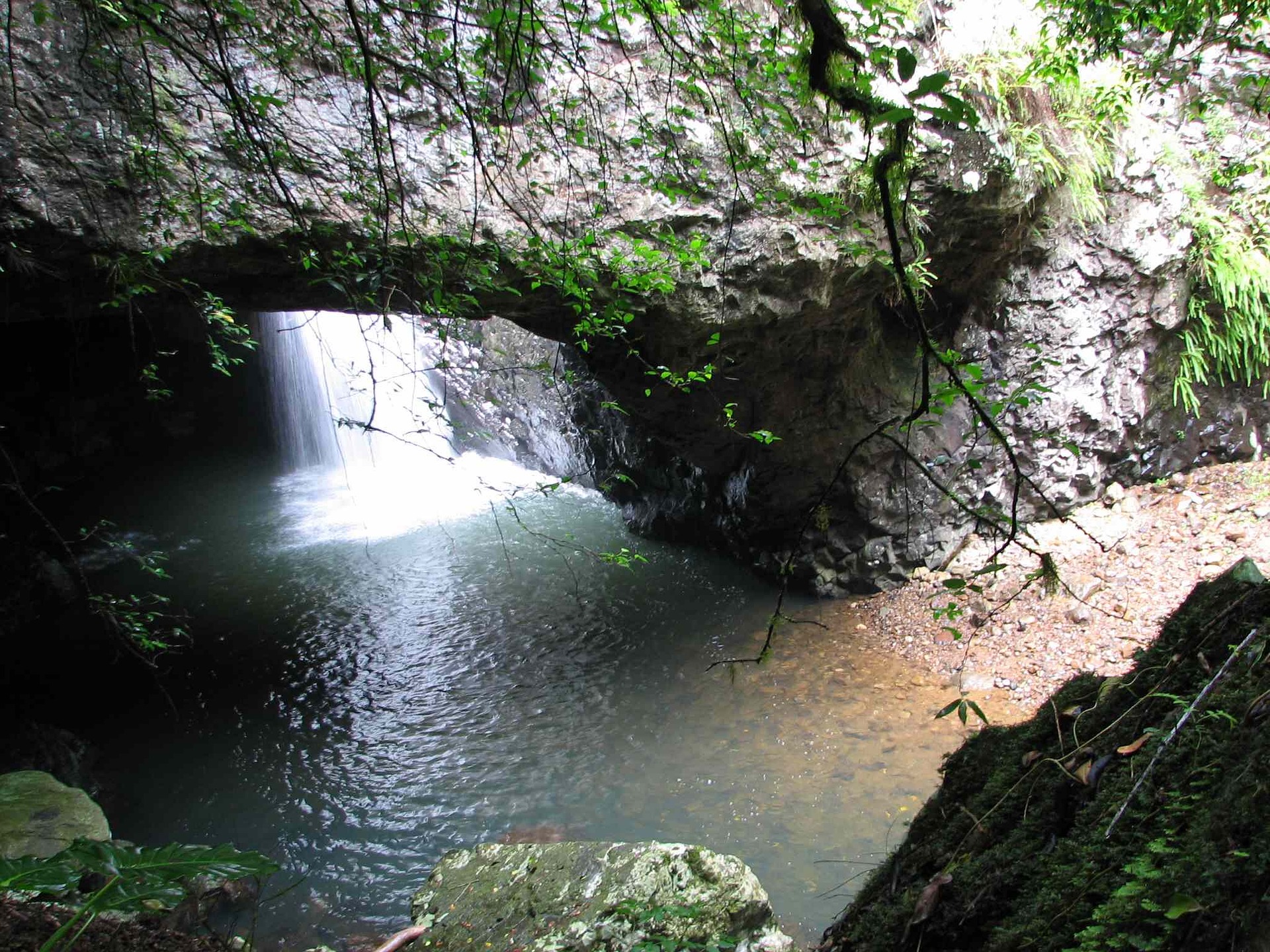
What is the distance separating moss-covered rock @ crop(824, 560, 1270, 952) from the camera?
2.81 ft

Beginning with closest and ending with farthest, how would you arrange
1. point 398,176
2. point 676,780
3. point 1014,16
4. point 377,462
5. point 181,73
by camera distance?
point 398,176 → point 181,73 → point 676,780 → point 1014,16 → point 377,462

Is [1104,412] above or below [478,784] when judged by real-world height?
above

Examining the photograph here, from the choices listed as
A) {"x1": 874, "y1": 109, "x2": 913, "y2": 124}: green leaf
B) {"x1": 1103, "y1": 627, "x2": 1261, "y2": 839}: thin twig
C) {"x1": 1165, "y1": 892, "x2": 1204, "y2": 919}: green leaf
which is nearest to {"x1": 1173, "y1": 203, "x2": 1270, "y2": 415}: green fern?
{"x1": 1103, "y1": 627, "x2": 1261, "y2": 839}: thin twig

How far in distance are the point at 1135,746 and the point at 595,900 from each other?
2.02 meters

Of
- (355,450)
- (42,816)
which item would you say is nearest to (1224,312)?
(42,816)

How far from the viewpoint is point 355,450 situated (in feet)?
42.6

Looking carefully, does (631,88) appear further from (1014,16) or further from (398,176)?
(1014,16)

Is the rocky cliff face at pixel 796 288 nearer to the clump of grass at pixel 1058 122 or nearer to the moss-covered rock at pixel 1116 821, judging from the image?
the clump of grass at pixel 1058 122

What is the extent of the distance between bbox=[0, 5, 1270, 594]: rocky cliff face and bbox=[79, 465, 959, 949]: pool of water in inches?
51.1

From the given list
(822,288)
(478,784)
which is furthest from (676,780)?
(822,288)

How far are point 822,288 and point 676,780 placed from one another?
3.74 meters

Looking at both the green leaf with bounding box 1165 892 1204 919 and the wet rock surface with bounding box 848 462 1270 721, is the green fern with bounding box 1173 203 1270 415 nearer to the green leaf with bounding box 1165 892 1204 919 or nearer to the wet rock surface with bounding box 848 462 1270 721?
the wet rock surface with bounding box 848 462 1270 721

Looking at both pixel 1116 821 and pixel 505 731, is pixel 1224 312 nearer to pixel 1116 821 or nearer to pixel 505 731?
pixel 1116 821

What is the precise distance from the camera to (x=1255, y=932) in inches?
28.7
